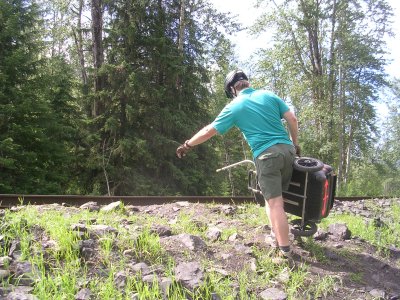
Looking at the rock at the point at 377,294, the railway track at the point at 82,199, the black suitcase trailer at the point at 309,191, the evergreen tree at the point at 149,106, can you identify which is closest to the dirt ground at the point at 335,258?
the rock at the point at 377,294

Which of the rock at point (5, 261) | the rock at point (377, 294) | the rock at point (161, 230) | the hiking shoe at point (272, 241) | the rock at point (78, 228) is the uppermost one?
the rock at point (78, 228)

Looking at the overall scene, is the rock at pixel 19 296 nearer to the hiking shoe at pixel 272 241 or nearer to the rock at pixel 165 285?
the rock at pixel 165 285

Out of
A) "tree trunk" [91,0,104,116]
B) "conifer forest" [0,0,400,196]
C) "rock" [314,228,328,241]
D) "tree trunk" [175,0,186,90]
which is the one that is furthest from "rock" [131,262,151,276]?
"tree trunk" [175,0,186,90]

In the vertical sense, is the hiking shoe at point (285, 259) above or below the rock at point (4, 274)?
below

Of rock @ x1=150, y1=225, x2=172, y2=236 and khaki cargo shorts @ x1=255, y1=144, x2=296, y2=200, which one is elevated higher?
khaki cargo shorts @ x1=255, y1=144, x2=296, y2=200

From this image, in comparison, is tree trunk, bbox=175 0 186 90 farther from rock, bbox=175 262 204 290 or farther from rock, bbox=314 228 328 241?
rock, bbox=175 262 204 290

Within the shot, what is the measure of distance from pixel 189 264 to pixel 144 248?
0.43 m

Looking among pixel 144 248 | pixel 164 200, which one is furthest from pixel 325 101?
pixel 144 248

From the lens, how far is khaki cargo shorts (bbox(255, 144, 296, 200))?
355 centimetres

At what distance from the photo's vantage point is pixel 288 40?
83.4 ft

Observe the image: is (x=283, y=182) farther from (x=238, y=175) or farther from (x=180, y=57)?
(x=238, y=175)

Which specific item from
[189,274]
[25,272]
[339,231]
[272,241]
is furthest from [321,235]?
[25,272]

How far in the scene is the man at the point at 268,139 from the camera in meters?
3.56

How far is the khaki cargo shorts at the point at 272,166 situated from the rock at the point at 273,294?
897 mm
